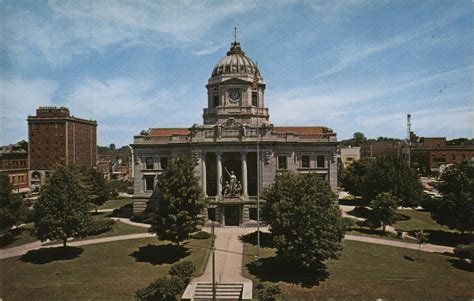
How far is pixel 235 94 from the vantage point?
55344 millimetres

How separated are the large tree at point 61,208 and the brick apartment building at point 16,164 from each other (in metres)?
57.0

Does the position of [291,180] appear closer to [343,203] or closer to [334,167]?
[334,167]

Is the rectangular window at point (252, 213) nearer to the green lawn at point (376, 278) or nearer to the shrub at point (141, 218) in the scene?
the green lawn at point (376, 278)

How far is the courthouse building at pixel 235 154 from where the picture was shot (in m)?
47.8

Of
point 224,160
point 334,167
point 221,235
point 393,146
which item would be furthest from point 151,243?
point 393,146

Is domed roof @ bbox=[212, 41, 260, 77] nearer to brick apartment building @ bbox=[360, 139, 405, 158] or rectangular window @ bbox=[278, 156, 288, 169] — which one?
rectangular window @ bbox=[278, 156, 288, 169]

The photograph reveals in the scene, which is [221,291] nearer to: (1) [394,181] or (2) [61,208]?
(2) [61,208]

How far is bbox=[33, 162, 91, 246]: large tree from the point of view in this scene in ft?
106

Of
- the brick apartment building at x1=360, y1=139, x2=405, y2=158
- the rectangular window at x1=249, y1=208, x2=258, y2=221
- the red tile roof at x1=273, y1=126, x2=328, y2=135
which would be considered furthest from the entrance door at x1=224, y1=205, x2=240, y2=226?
the brick apartment building at x1=360, y1=139, x2=405, y2=158

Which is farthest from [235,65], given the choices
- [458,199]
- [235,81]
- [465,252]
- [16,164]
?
[16,164]

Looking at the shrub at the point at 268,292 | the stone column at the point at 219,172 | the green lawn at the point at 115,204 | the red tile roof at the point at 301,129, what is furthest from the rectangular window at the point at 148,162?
the shrub at the point at 268,292

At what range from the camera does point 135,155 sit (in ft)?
170

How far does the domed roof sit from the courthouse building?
1.64 metres

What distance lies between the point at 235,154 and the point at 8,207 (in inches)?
1192
